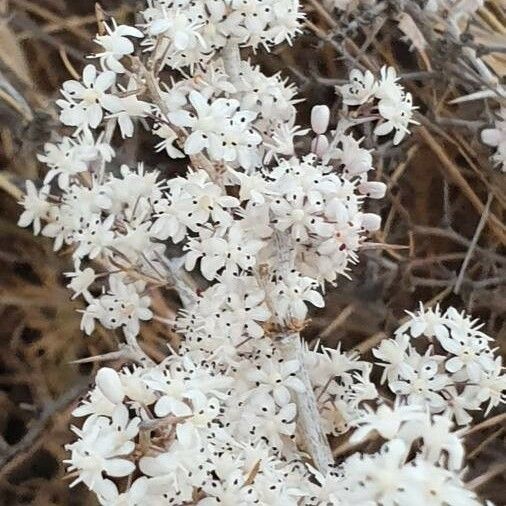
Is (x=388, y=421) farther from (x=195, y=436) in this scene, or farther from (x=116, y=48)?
(x=116, y=48)

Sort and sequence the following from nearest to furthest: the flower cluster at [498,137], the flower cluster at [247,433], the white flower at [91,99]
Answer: the flower cluster at [247,433] < the white flower at [91,99] < the flower cluster at [498,137]

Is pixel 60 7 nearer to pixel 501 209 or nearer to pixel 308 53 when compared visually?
pixel 308 53

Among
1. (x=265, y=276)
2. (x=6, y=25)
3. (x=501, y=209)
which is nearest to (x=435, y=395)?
(x=265, y=276)

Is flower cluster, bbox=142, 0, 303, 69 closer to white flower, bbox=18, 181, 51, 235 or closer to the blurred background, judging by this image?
white flower, bbox=18, 181, 51, 235

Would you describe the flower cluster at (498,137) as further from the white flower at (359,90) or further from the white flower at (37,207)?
the white flower at (37,207)

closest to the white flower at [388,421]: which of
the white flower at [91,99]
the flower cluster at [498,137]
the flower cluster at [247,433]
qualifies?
the flower cluster at [247,433]

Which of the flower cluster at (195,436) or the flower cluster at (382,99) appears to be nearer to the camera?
the flower cluster at (195,436)
